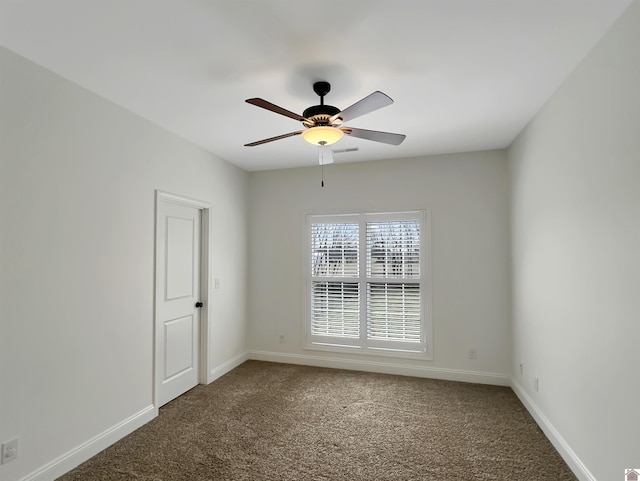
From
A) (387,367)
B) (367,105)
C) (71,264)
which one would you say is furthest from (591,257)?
(71,264)

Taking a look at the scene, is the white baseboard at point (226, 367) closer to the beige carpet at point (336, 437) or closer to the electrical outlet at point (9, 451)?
the beige carpet at point (336, 437)

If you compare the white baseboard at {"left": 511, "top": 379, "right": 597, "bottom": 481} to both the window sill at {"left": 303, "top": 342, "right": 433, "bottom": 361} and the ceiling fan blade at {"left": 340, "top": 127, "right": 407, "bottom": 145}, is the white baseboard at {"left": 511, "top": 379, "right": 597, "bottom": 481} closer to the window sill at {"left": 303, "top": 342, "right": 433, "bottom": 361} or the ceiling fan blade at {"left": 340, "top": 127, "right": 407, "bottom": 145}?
the window sill at {"left": 303, "top": 342, "right": 433, "bottom": 361}

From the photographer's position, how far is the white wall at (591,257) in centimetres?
165

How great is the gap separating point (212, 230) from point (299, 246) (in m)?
1.18

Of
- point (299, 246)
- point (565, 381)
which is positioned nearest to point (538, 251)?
point (565, 381)

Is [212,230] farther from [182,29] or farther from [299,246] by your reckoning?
[182,29]

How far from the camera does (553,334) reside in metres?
2.56

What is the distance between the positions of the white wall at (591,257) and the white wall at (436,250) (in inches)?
31.0

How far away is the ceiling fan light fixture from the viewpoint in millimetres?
2229

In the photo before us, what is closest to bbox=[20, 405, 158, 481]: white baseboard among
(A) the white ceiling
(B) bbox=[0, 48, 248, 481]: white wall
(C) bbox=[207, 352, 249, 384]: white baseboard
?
(B) bbox=[0, 48, 248, 481]: white wall

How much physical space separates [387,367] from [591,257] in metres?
2.69

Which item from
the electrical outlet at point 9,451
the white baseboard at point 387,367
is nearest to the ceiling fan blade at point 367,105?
the electrical outlet at point 9,451

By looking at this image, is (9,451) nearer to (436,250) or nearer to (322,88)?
(322,88)

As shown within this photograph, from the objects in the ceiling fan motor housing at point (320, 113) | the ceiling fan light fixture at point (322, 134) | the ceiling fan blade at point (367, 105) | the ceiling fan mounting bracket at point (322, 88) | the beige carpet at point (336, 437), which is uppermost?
the ceiling fan mounting bracket at point (322, 88)
